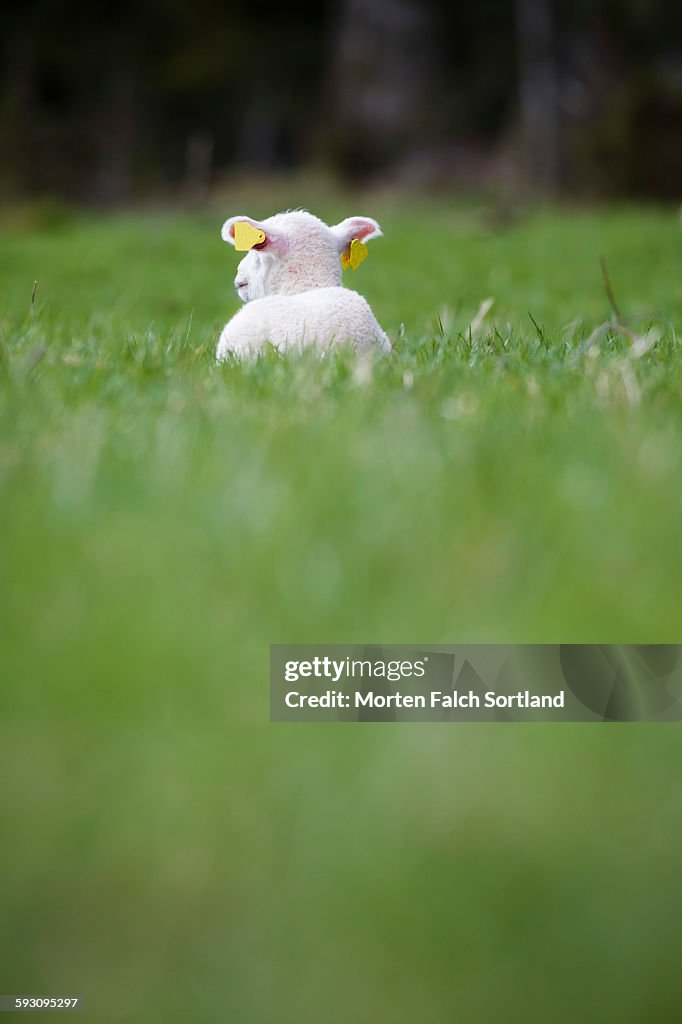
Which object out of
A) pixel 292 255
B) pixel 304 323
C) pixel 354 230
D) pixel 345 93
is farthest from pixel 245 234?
pixel 345 93

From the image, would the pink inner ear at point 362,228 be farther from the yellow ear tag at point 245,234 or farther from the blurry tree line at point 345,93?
the blurry tree line at point 345,93

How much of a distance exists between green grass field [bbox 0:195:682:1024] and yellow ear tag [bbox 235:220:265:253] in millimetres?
563

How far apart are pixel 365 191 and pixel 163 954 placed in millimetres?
21082

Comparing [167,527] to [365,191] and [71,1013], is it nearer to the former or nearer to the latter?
[71,1013]

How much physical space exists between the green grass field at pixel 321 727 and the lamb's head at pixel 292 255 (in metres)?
0.62

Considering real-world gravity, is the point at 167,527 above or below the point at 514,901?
above

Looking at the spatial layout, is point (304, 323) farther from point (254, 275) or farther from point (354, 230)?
point (354, 230)

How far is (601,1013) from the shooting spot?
2.92 feet

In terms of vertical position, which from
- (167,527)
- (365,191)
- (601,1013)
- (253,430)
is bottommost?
(601,1013)

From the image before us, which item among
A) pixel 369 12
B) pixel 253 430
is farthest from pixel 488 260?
pixel 369 12

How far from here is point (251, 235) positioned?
9.69 ft

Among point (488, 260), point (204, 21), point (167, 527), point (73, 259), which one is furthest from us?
point (204, 21)

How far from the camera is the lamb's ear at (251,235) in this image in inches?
116

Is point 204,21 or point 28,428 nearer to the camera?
point 28,428
